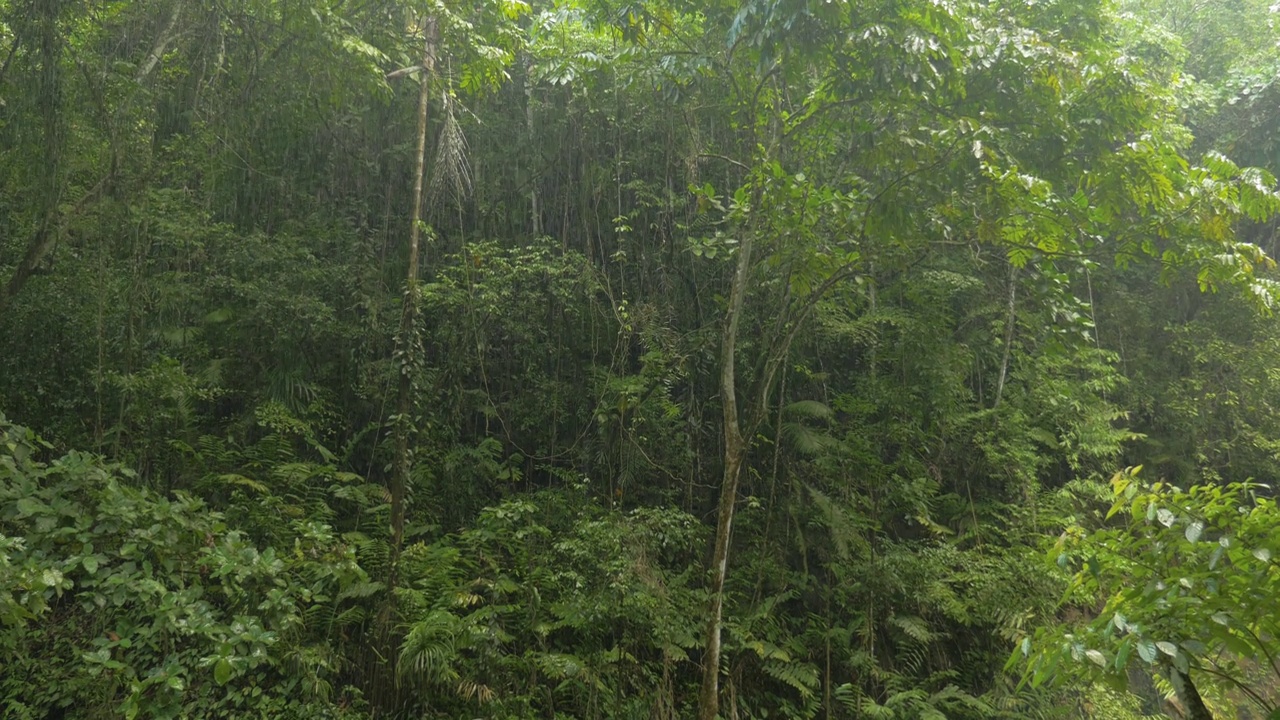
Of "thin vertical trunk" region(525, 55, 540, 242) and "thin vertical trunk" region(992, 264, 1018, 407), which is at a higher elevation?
"thin vertical trunk" region(525, 55, 540, 242)

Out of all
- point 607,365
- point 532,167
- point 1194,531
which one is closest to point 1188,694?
point 1194,531

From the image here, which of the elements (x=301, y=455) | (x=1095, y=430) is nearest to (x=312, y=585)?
(x=301, y=455)

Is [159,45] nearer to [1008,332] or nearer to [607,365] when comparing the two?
[607,365]

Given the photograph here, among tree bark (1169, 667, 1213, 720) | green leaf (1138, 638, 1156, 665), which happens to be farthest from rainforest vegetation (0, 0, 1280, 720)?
green leaf (1138, 638, 1156, 665)

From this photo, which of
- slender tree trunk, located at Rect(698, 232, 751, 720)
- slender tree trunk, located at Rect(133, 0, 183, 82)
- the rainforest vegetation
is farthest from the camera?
slender tree trunk, located at Rect(133, 0, 183, 82)

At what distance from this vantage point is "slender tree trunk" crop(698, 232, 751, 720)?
5.48 m

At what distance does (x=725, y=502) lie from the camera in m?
5.73

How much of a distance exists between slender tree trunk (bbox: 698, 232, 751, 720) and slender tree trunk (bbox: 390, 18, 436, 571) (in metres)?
2.56

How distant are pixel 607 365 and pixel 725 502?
141 inches

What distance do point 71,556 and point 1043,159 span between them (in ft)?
22.8

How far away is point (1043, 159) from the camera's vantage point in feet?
18.3

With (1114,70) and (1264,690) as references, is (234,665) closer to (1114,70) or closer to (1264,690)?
(1114,70)

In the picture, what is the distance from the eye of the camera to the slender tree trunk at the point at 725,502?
548cm

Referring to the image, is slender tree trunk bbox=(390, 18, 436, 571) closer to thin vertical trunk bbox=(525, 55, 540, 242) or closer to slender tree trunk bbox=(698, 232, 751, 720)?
slender tree trunk bbox=(698, 232, 751, 720)
